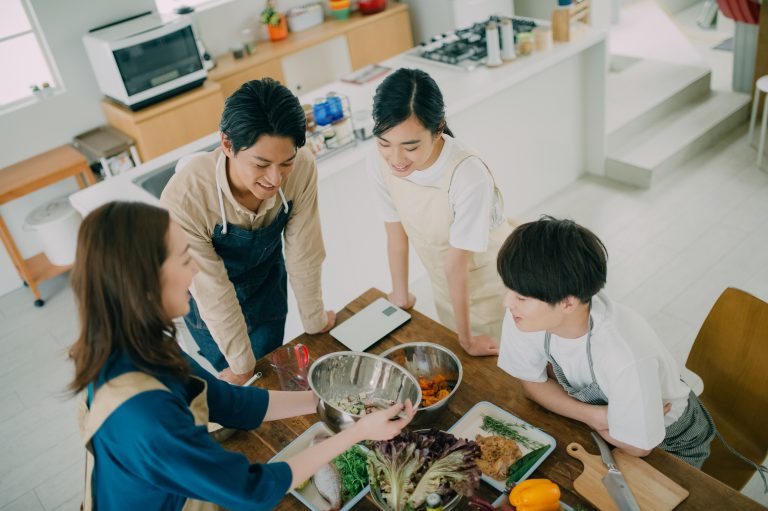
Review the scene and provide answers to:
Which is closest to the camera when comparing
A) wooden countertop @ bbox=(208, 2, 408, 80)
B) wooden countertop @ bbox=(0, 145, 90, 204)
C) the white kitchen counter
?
Answer: the white kitchen counter

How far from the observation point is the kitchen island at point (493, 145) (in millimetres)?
2918

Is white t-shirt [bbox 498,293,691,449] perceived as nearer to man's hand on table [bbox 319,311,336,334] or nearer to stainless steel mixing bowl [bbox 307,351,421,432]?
stainless steel mixing bowl [bbox 307,351,421,432]

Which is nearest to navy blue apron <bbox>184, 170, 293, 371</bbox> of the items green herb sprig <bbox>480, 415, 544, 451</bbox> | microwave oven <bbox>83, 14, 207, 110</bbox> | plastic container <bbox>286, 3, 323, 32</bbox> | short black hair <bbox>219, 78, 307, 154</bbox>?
short black hair <bbox>219, 78, 307, 154</bbox>

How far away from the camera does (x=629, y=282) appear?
11.0ft

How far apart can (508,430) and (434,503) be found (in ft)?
0.98

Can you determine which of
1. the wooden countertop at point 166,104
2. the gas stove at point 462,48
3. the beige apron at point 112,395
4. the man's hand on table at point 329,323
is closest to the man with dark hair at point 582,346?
the man's hand on table at point 329,323

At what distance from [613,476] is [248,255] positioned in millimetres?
1169

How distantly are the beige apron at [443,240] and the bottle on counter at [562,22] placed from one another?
6.24ft

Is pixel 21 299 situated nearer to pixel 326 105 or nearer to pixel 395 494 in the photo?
pixel 326 105

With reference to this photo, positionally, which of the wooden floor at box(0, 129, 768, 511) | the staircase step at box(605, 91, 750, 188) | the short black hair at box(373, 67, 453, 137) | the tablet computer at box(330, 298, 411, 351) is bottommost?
the wooden floor at box(0, 129, 768, 511)

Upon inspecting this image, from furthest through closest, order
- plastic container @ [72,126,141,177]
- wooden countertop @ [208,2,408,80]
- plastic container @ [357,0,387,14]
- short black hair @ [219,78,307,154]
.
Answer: plastic container @ [357,0,387,14] < wooden countertop @ [208,2,408,80] < plastic container @ [72,126,141,177] < short black hair @ [219,78,307,154]

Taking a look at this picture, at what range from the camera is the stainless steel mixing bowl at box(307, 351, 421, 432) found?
1572 mm

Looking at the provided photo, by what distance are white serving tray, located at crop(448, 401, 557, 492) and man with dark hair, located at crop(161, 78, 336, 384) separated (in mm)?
575

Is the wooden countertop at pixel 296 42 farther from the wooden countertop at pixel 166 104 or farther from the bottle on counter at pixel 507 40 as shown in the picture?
the bottle on counter at pixel 507 40
